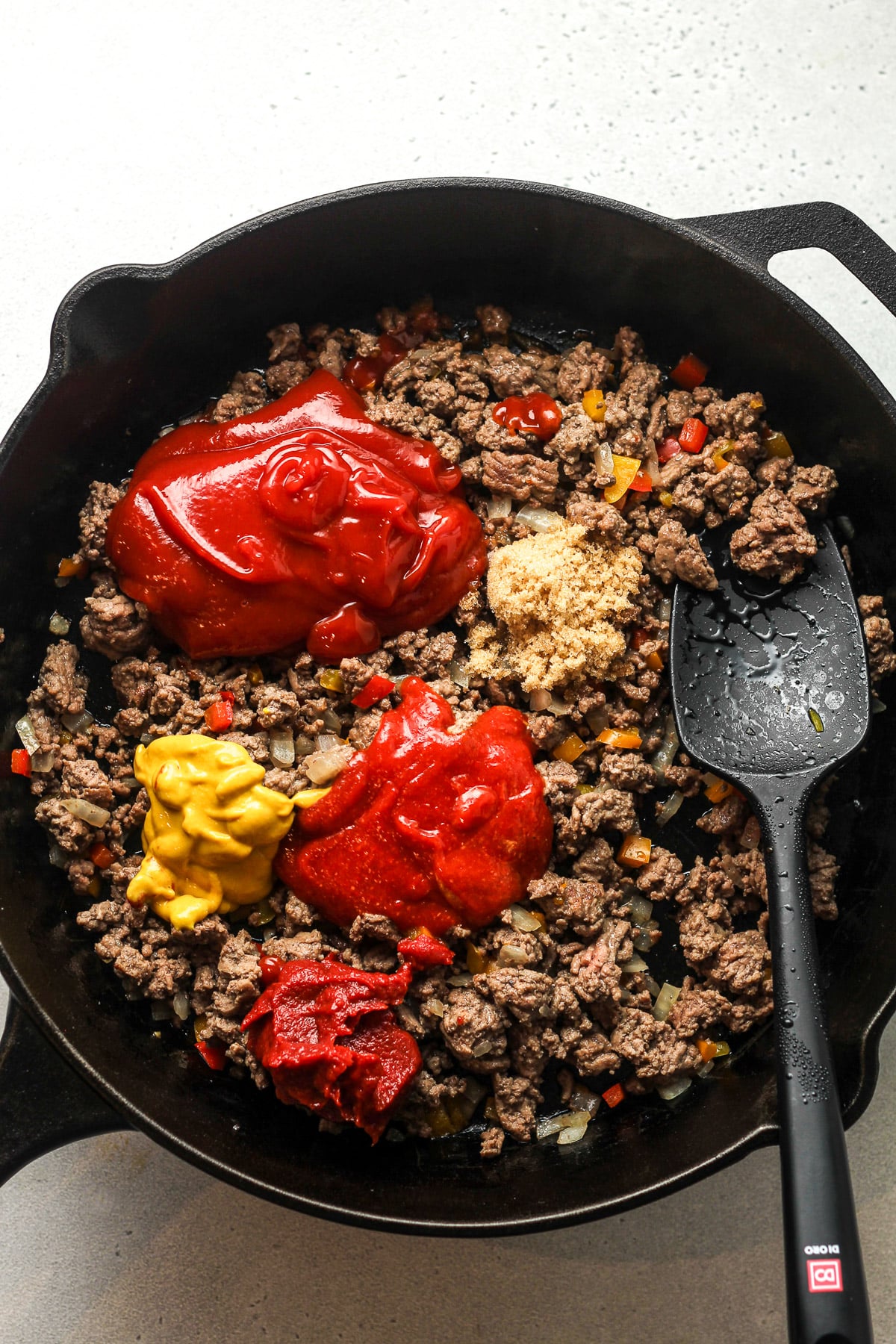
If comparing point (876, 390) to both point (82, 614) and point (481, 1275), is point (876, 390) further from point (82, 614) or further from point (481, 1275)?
point (481, 1275)

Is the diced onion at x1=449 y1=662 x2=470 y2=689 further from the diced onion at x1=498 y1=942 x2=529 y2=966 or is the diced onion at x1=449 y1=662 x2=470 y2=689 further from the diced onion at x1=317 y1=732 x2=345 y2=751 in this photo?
the diced onion at x1=498 y1=942 x2=529 y2=966

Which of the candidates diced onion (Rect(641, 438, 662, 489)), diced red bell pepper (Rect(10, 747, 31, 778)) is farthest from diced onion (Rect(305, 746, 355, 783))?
diced onion (Rect(641, 438, 662, 489))

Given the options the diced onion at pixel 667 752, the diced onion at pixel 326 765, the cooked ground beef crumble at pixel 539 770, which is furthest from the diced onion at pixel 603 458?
the diced onion at pixel 326 765

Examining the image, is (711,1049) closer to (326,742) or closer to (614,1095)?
(614,1095)

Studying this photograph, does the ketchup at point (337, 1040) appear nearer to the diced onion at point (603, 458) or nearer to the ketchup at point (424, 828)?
the ketchup at point (424, 828)

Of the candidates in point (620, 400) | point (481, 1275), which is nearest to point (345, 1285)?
point (481, 1275)
